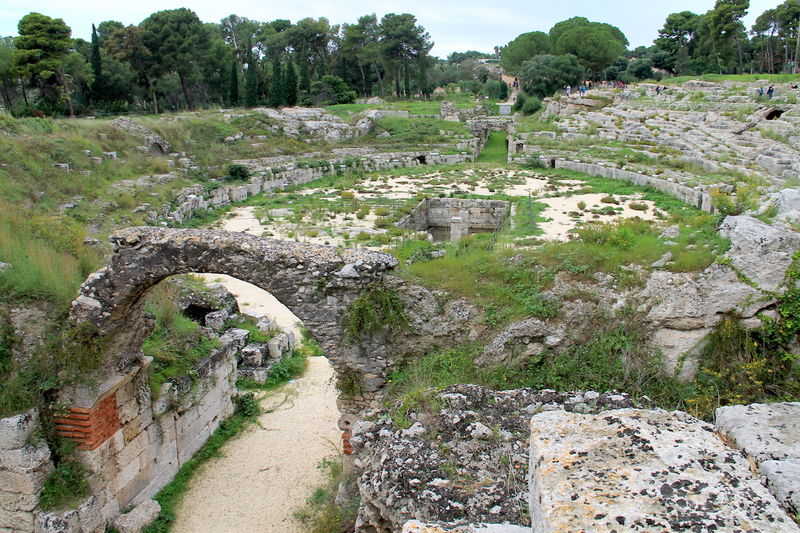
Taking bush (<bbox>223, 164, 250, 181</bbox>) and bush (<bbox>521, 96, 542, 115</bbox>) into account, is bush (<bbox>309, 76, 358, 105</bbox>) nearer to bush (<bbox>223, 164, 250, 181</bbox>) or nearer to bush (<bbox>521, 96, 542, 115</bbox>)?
bush (<bbox>521, 96, 542, 115</bbox>)

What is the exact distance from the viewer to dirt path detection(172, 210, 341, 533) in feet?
28.6

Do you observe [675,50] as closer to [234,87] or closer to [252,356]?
[234,87]

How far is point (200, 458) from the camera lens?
10211mm

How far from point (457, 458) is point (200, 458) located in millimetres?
6496

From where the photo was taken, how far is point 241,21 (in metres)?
77.1

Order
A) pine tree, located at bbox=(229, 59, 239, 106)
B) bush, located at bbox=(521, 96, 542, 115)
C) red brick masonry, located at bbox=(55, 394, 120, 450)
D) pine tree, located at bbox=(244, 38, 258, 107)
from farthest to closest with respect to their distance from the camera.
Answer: bush, located at bbox=(521, 96, 542, 115)
pine tree, located at bbox=(229, 59, 239, 106)
pine tree, located at bbox=(244, 38, 258, 107)
red brick masonry, located at bbox=(55, 394, 120, 450)

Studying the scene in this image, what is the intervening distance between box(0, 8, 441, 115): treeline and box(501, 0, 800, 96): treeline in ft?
46.0

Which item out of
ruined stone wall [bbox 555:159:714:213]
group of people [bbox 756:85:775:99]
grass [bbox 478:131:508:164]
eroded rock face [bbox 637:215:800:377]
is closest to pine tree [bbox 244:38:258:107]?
grass [bbox 478:131:508:164]

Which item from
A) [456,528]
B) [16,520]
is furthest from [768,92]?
[16,520]

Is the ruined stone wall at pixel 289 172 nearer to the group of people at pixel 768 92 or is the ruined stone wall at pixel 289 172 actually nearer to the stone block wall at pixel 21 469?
the stone block wall at pixel 21 469

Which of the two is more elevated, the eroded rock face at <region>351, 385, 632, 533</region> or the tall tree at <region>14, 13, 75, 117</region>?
the tall tree at <region>14, 13, 75, 117</region>

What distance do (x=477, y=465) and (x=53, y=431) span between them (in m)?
6.26

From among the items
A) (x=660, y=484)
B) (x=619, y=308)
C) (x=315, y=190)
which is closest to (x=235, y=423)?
(x=619, y=308)

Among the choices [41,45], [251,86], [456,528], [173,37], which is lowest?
[456,528]
